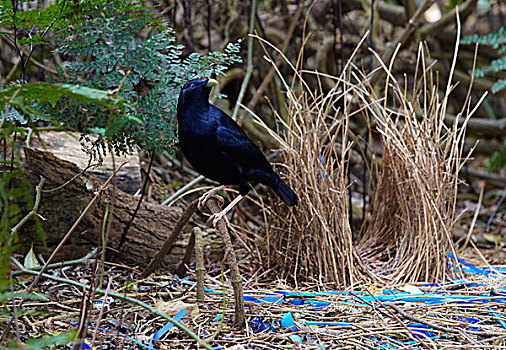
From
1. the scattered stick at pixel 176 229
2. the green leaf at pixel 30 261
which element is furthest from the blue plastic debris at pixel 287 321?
the green leaf at pixel 30 261

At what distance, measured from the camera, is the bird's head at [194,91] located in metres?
1.79

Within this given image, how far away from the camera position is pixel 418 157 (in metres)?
2.20

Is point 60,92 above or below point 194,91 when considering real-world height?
→ below

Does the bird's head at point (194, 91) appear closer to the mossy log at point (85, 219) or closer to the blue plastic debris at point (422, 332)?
the mossy log at point (85, 219)

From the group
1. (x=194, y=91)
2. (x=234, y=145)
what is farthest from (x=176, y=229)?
(x=194, y=91)

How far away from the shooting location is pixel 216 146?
6.24 feet

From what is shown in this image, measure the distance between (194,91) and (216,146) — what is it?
23 centimetres

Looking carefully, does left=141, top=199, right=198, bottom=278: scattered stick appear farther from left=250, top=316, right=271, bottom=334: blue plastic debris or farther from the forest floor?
left=250, top=316, right=271, bottom=334: blue plastic debris

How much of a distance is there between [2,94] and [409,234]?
1763 mm

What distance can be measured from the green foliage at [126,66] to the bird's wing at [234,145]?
0.57 ft

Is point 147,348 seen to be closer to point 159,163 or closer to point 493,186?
point 159,163

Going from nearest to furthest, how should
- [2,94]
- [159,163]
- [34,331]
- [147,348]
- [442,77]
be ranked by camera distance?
[2,94] < [147,348] < [34,331] < [159,163] < [442,77]

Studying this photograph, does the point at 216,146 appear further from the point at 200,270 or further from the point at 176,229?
the point at 200,270

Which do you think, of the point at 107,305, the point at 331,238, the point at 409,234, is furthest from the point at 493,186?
the point at 107,305
